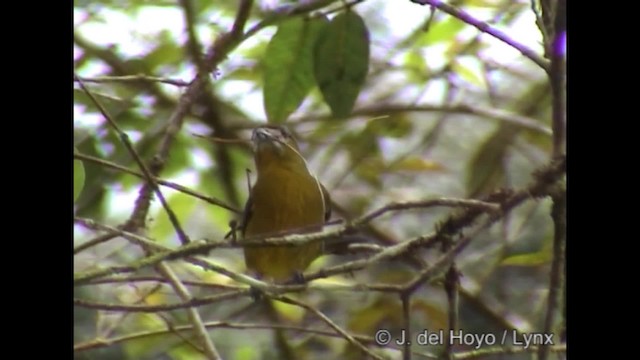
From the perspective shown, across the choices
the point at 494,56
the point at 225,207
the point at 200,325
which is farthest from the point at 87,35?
the point at 494,56

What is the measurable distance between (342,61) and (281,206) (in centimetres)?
19

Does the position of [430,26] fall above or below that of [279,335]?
above

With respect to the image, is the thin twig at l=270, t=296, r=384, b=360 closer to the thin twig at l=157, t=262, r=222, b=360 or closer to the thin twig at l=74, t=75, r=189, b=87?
the thin twig at l=157, t=262, r=222, b=360

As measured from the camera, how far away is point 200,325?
0.97 metres

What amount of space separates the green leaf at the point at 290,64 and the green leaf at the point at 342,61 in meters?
0.01

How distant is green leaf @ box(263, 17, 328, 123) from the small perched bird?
1.7 inches

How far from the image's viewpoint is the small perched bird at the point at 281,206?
954mm

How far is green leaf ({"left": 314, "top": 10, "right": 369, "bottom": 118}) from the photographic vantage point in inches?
37.8

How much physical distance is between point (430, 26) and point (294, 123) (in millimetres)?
202

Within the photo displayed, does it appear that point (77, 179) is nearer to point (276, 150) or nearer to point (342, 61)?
point (276, 150)

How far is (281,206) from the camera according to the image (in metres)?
0.95
